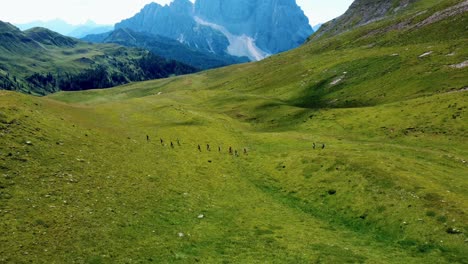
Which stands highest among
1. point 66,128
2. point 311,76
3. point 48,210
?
point 311,76

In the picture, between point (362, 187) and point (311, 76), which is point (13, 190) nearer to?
point (362, 187)

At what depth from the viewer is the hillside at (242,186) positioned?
2505 centimetres

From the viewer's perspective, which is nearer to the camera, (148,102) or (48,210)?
(48,210)

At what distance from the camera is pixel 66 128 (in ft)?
157

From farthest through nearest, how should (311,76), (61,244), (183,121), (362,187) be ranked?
(311,76)
(183,121)
(362,187)
(61,244)

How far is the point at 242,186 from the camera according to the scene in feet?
136

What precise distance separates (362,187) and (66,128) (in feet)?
125

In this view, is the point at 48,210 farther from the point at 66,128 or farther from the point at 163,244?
the point at 66,128

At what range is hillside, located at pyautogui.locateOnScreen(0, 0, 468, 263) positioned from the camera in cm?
2505

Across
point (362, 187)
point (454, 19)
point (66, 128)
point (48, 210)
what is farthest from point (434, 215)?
point (454, 19)

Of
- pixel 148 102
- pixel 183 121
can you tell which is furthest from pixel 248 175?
pixel 148 102

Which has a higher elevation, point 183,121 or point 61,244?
point 183,121

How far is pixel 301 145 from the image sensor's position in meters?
58.4

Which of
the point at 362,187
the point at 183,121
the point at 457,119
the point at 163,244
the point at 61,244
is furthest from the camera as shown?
the point at 183,121
